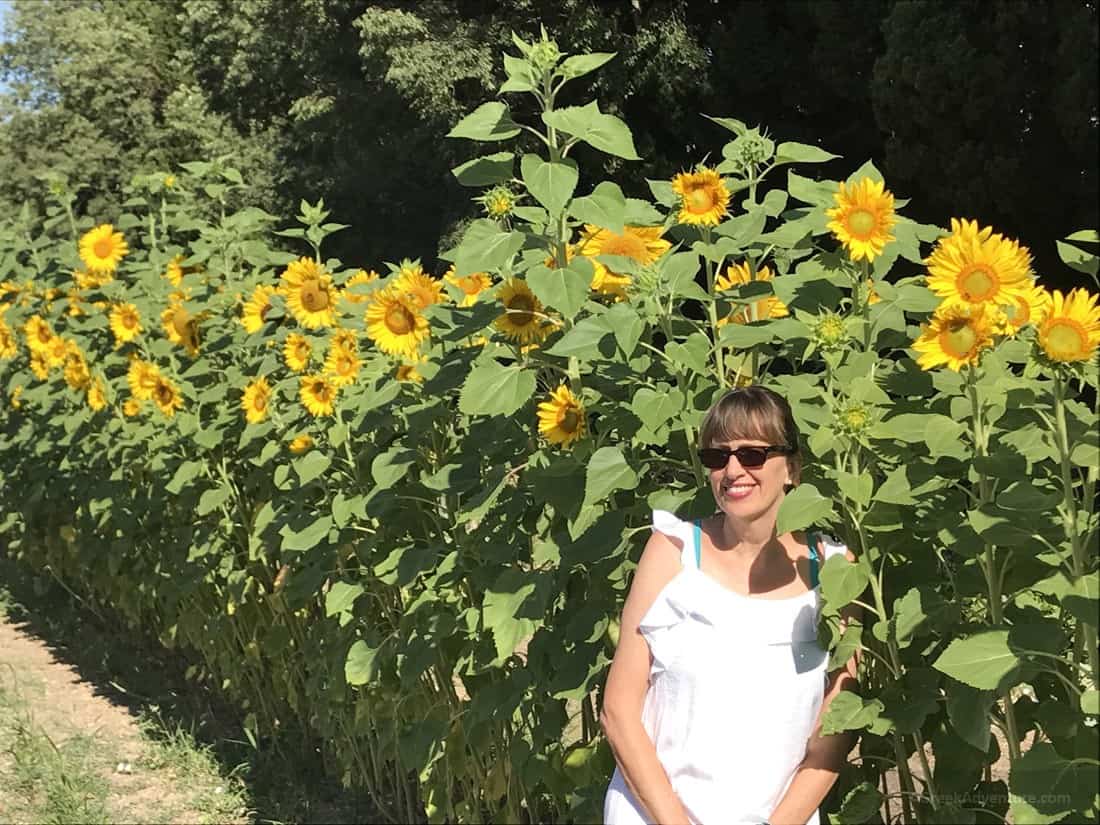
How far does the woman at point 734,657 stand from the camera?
2035mm

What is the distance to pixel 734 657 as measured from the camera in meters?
2.05

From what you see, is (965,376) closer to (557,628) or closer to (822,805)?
(822,805)

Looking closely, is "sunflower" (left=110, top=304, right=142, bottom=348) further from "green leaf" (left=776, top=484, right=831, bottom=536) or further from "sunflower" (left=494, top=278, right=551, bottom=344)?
"green leaf" (left=776, top=484, right=831, bottom=536)

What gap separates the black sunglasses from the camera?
2.02m

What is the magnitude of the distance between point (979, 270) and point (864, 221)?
9.6 inches

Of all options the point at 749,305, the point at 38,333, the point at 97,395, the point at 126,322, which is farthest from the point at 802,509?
the point at 38,333

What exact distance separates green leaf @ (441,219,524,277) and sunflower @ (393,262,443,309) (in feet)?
1.86

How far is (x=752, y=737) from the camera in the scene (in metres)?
2.05

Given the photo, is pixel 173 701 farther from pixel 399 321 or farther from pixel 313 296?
pixel 399 321

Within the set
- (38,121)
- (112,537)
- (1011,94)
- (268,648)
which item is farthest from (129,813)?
(38,121)

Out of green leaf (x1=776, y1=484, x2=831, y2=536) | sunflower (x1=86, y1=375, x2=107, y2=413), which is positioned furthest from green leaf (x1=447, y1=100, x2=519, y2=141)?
sunflower (x1=86, y1=375, x2=107, y2=413)

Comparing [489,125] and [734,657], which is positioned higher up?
[489,125]

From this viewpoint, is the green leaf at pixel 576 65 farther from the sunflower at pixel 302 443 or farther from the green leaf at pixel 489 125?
the sunflower at pixel 302 443

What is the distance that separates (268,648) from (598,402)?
2225 millimetres
